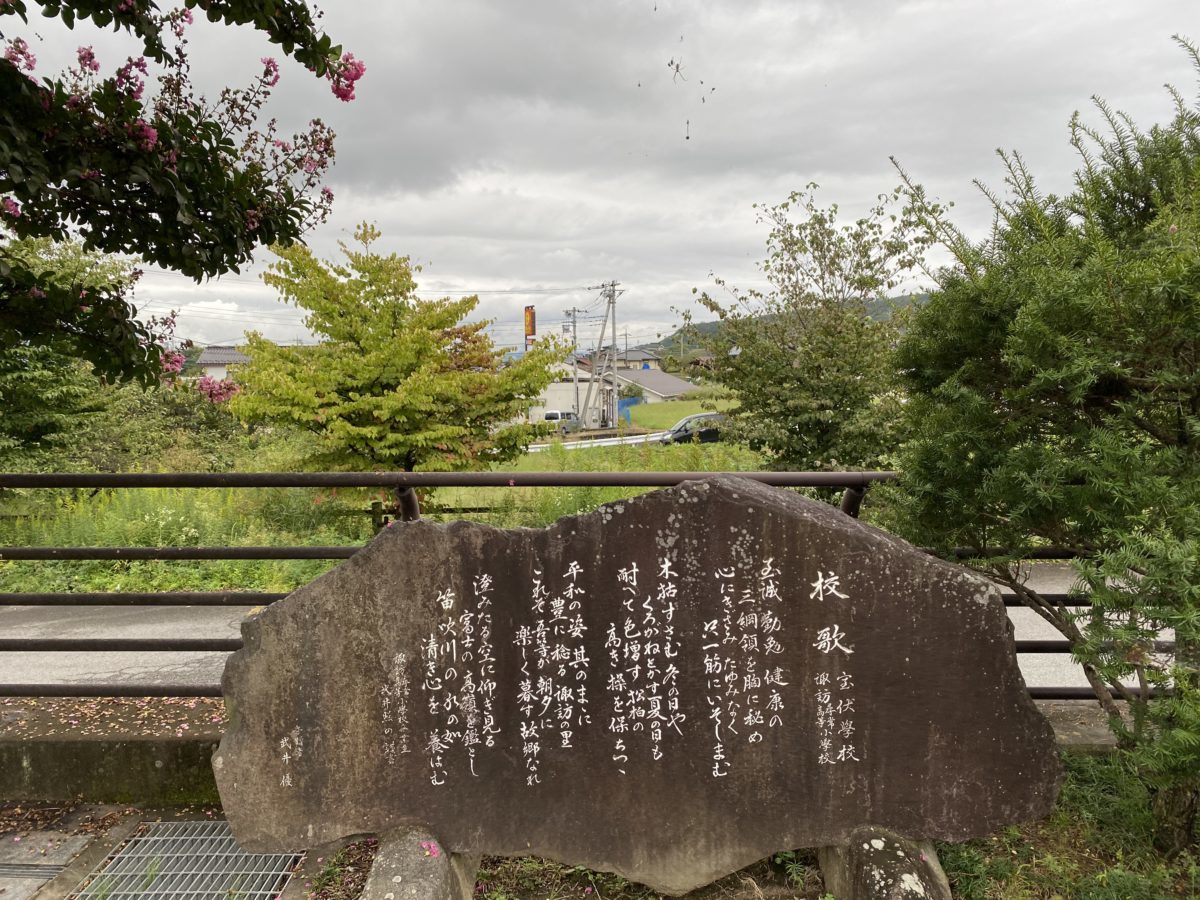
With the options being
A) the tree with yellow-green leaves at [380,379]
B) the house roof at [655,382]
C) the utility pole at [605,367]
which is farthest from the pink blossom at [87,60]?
the house roof at [655,382]

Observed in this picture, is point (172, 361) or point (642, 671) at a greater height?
point (172, 361)

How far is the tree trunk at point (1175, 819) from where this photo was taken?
2.30 meters

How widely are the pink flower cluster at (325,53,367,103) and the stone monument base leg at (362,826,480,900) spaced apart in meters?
2.56

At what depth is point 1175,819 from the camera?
2.33 meters

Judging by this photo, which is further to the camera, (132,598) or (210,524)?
(210,524)

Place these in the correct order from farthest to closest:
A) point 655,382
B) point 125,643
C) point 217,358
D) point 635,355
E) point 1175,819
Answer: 1. point 635,355
2. point 655,382
3. point 217,358
4. point 125,643
5. point 1175,819

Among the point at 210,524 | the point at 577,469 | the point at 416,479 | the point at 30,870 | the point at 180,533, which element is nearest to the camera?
the point at 30,870

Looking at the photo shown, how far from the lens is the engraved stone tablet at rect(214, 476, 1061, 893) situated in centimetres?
229

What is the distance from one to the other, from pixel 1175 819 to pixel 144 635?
6.33 meters

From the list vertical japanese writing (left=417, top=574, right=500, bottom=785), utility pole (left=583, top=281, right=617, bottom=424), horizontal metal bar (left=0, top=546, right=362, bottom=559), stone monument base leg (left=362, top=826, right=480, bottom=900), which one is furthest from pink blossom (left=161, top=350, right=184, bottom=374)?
utility pole (left=583, top=281, right=617, bottom=424)

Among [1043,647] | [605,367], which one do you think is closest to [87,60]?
[1043,647]

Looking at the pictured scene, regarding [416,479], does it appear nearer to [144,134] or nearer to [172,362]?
[144,134]

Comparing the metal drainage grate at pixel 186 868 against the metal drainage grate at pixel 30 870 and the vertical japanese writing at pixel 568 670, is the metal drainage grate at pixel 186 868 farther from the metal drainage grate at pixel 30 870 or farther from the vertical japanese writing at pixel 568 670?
the vertical japanese writing at pixel 568 670

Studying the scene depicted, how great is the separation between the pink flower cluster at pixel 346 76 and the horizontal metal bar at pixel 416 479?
1388 mm
